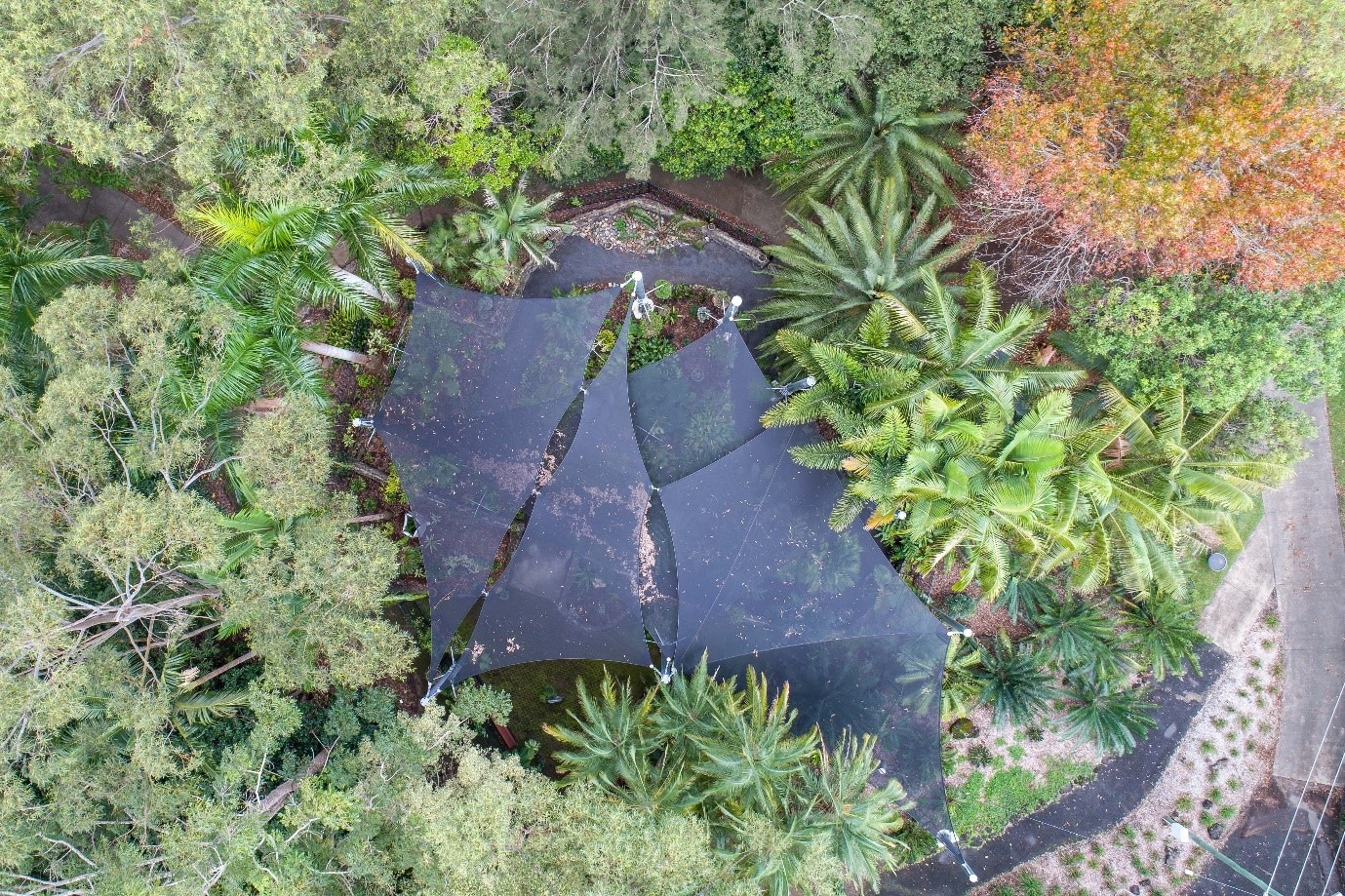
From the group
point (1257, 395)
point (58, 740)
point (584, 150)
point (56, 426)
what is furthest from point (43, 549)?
point (1257, 395)

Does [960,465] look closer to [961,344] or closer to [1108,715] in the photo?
[961,344]

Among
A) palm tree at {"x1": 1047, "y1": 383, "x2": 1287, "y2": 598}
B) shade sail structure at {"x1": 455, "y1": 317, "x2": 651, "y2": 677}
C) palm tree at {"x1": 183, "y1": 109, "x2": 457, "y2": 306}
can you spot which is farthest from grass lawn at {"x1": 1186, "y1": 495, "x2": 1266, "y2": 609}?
palm tree at {"x1": 183, "y1": 109, "x2": 457, "y2": 306}

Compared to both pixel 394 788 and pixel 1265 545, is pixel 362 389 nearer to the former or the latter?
pixel 394 788

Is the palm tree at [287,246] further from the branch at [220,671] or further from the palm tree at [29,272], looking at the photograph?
the branch at [220,671]

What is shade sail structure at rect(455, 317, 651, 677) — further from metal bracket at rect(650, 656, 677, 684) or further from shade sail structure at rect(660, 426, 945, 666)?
shade sail structure at rect(660, 426, 945, 666)

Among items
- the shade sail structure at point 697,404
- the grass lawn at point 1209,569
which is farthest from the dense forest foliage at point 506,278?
the grass lawn at point 1209,569
